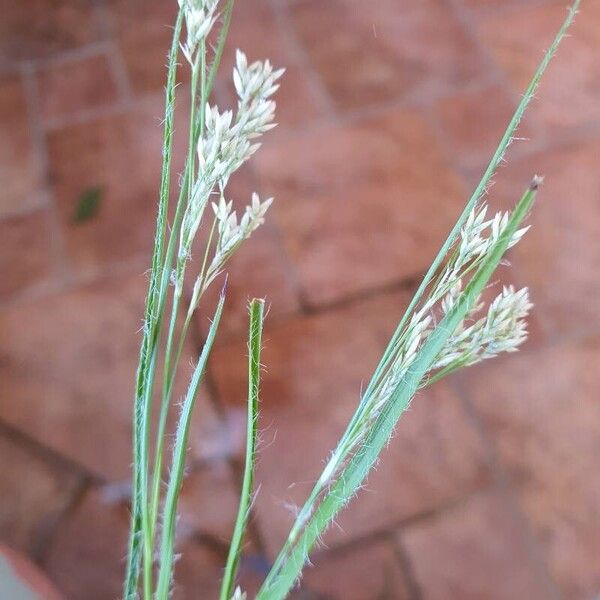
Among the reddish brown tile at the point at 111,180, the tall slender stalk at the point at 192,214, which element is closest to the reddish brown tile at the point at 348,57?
the reddish brown tile at the point at 111,180

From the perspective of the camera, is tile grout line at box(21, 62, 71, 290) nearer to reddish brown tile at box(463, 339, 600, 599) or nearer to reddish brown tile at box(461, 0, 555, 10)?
reddish brown tile at box(463, 339, 600, 599)

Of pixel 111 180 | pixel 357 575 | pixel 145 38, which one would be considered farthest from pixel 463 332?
pixel 145 38

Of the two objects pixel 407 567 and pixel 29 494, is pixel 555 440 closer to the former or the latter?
pixel 407 567

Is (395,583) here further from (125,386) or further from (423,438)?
(125,386)

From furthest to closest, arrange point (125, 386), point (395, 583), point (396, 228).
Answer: point (396, 228) < point (125, 386) < point (395, 583)

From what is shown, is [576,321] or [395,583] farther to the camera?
[576,321]

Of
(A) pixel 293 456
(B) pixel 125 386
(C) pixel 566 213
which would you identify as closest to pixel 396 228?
(C) pixel 566 213
